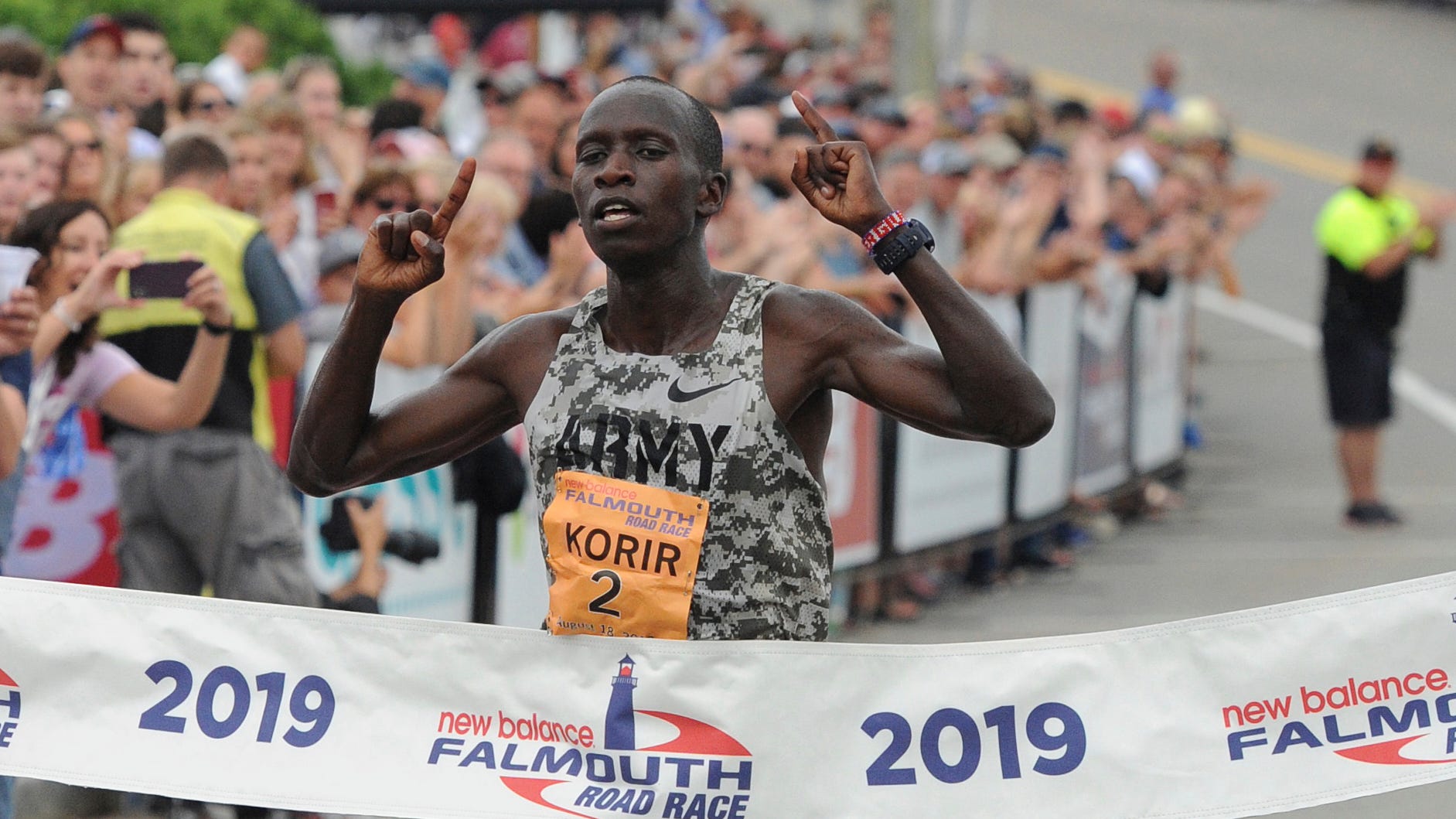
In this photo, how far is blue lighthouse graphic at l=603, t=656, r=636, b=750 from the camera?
3.99 meters

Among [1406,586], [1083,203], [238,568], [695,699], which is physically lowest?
[695,699]

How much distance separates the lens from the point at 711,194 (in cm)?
387

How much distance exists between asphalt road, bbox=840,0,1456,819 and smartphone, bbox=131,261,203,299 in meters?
4.24

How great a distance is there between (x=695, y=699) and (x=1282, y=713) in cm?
112

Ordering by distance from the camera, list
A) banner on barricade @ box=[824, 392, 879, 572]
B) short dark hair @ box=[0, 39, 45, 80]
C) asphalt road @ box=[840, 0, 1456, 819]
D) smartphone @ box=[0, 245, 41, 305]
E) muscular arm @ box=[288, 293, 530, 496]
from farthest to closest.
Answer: asphalt road @ box=[840, 0, 1456, 819], banner on barricade @ box=[824, 392, 879, 572], short dark hair @ box=[0, 39, 45, 80], smartphone @ box=[0, 245, 41, 305], muscular arm @ box=[288, 293, 530, 496]

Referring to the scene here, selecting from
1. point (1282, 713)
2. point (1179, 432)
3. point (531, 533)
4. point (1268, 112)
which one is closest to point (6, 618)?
point (1282, 713)

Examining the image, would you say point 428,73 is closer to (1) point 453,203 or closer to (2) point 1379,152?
(2) point 1379,152

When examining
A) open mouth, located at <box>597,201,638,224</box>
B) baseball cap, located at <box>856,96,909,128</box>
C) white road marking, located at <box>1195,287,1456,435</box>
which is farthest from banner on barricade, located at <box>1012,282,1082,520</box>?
open mouth, located at <box>597,201,638,224</box>

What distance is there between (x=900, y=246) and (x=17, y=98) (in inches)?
212

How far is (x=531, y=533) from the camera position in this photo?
8.03 meters

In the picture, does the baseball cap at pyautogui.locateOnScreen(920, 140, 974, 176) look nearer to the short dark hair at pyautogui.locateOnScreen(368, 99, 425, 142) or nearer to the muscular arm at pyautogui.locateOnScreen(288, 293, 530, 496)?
the short dark hair at pyautogui.locateOnScreen(368, 99, 425, 142)

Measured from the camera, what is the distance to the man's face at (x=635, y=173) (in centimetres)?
371

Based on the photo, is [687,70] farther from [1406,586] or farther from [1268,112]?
[1268,112]

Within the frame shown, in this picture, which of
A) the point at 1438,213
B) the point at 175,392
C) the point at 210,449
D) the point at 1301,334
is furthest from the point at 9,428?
the point at 1301,334
